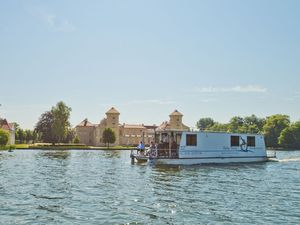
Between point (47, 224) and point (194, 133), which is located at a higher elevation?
point (194, 133)

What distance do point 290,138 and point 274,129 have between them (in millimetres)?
11351

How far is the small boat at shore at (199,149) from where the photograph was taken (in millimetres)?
42125

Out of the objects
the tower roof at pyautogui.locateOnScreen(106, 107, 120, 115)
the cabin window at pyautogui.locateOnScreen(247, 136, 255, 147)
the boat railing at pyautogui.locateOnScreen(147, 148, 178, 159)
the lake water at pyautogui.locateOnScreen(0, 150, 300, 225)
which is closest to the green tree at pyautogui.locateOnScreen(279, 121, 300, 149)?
the tower roof at pyautogui.locateOnScreen(106, 107, 120, 115)

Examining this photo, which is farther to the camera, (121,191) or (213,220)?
(121,191)

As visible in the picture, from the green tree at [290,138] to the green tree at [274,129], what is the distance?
5860 mm

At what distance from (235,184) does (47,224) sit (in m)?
15.1

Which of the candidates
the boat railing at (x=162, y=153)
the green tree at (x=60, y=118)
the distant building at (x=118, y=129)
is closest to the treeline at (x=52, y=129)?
the green tree at (x=60, y=118)

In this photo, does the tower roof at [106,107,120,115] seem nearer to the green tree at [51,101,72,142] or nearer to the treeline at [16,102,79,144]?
the treeline at [16,102,79,144]

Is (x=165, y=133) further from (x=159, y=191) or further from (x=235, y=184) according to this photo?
(x=159, y=191)

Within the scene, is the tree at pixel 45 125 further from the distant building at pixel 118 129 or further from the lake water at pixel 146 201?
the lake water at pixel 146 201

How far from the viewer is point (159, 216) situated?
15094 millimetres

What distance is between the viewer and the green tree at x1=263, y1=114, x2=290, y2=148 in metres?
140

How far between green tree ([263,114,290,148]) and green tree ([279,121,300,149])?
19.2 ft

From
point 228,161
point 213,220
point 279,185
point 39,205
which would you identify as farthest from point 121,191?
point 228,161
